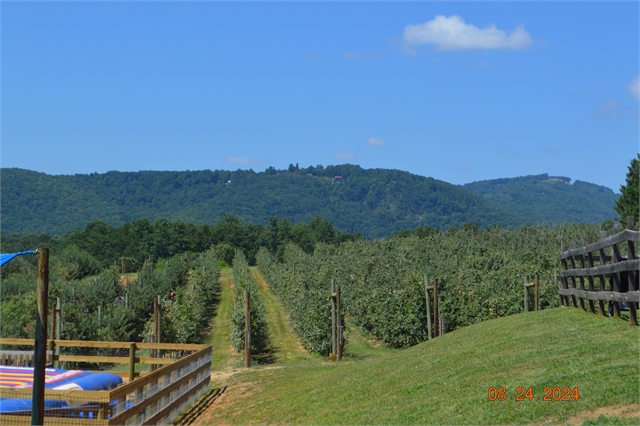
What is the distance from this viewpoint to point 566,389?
288 inches

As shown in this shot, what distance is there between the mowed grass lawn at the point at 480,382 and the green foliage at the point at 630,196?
4717 cm

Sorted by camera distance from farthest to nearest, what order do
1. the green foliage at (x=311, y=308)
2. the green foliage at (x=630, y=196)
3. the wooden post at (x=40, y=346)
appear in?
the green foliage at (x=630, y=196) → the green foliage at (x=311, y=308) → the wooden post at (x=40, y=346)

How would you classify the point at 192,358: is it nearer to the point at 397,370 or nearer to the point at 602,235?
the point at 397,370

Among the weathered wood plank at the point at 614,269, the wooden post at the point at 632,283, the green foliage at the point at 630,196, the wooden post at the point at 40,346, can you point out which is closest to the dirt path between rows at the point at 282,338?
the weathered wood plank at the point at 614,269

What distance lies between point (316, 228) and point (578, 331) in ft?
378

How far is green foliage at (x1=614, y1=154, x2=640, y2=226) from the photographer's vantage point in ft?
186

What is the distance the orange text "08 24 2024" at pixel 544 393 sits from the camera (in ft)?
23.4

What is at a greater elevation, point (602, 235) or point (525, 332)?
point (602, 235)

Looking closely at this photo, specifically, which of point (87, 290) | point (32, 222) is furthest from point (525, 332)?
point (32, 222)

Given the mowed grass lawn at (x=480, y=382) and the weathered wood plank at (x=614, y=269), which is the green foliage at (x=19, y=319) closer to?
the mowed grass lawn at (x=480, y=382)

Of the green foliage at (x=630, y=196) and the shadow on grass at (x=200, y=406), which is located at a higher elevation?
the green foliage at (x=630, y=196)

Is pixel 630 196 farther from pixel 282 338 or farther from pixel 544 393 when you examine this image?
pixel 544 393

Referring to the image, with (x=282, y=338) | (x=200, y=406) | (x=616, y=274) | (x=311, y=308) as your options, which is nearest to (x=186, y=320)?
(x=282, y=338)

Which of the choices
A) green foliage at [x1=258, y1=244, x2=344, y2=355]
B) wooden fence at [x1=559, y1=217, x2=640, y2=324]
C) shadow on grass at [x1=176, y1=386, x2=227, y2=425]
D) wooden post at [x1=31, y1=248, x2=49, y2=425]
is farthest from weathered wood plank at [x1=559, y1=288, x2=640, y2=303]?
green foliage at [x1=258, y1=244, x2=344, y2=355]
